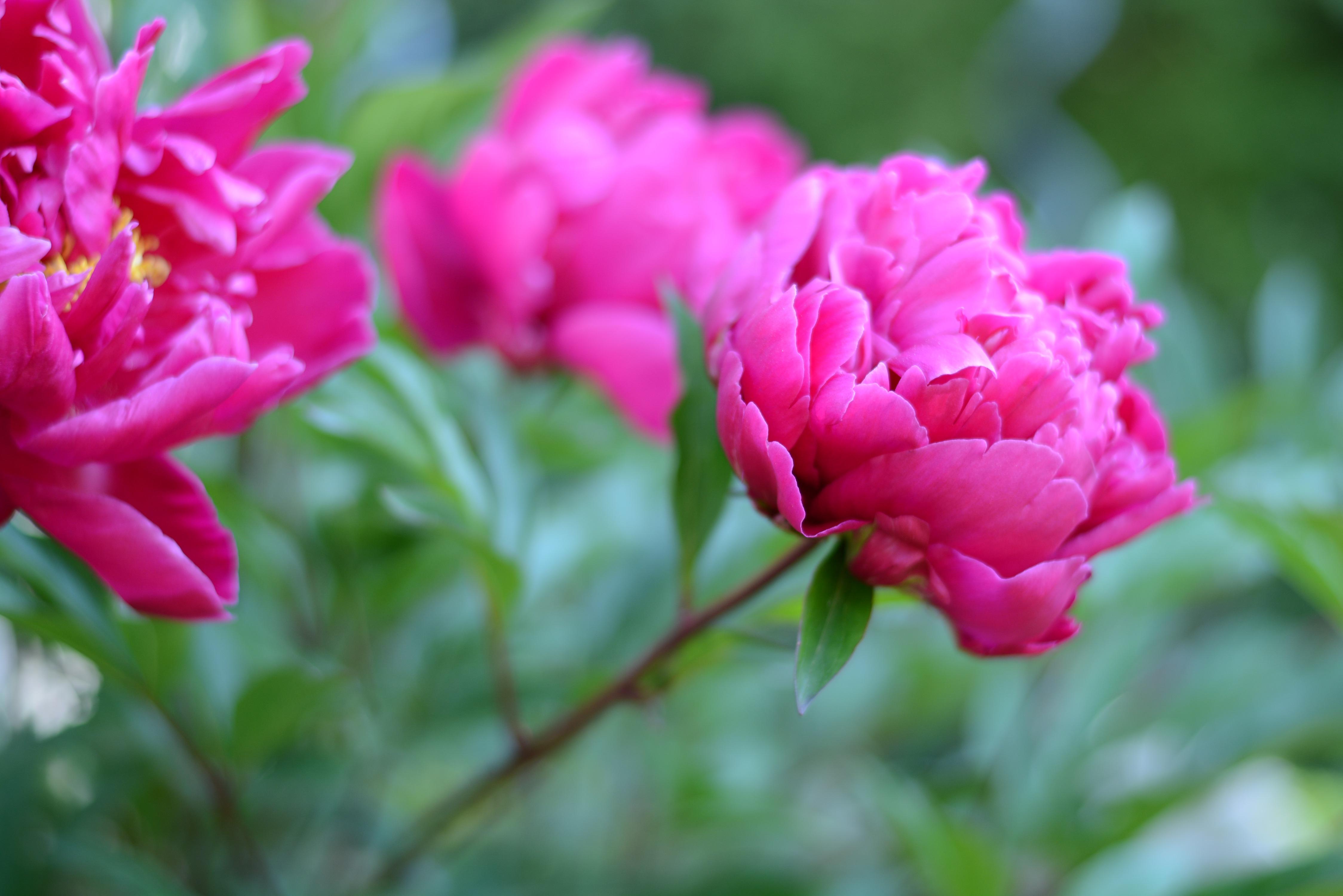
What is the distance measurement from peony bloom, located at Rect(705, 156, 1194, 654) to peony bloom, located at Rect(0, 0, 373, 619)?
0.10 metres

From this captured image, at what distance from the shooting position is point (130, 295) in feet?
0.64

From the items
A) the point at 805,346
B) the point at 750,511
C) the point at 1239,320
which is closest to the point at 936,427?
the point at 805,346

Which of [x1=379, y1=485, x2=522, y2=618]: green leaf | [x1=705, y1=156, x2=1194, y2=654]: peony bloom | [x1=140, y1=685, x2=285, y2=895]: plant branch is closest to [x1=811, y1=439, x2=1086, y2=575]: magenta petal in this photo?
[x1=705, y1=156, x2=1194, y2=654]: peony bloom

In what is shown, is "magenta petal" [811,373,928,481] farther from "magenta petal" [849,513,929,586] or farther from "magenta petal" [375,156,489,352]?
"magenta petal" [375,156,489,352]

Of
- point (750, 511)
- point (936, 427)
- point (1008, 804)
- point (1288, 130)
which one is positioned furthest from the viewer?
point (1288, 130)

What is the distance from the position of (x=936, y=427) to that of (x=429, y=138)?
0.31m

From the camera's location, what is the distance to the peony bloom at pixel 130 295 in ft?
0.63

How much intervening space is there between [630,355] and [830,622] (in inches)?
6.4

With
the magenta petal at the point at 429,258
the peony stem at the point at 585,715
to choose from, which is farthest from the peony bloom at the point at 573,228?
the peony stem at the point at 585,715

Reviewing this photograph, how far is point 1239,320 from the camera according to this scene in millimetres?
3314

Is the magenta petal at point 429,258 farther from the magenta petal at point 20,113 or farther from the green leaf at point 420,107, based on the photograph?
the magenta petal at point 20,113

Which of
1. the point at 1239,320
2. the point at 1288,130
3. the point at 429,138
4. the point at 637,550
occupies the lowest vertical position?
the point at 1239,320

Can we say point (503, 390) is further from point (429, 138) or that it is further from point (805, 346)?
point (805, 346)

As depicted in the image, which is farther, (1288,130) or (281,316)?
(1288,130)
